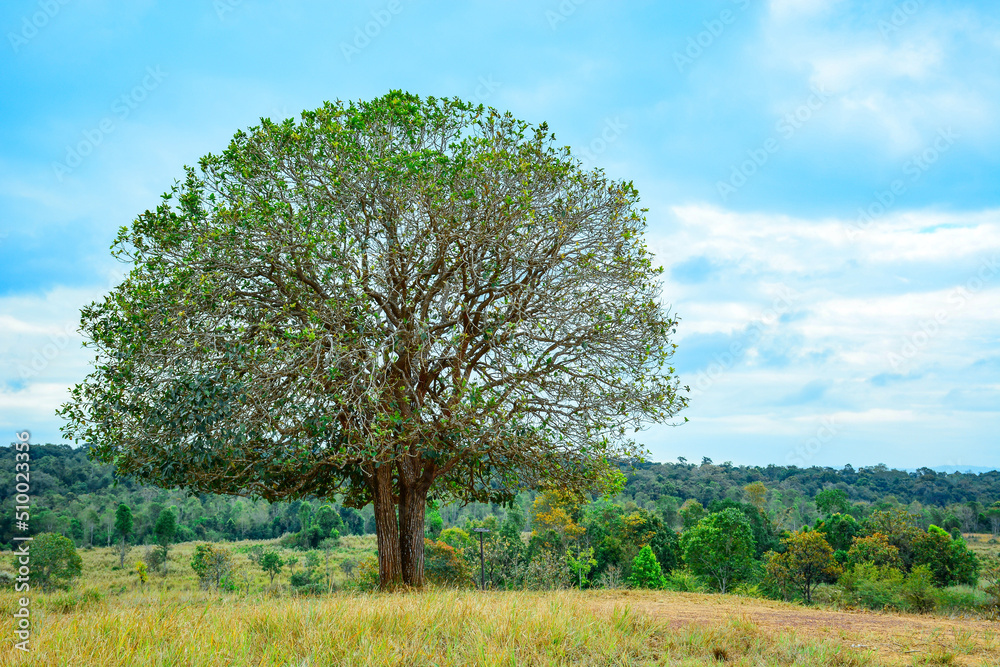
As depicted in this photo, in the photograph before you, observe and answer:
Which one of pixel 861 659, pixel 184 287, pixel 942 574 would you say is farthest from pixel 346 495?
pixel 942 574

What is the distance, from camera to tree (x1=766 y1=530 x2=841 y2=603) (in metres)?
40.4

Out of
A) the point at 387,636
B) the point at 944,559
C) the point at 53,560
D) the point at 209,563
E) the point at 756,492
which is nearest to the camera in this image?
the point at 387,636

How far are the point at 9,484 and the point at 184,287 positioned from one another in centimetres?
3011

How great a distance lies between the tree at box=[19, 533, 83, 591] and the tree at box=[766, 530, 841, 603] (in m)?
41.4

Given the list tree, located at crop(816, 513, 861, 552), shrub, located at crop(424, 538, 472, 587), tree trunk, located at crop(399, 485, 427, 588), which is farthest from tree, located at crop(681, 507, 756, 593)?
tree trunk, located at crop(399, 485, 427, 588)

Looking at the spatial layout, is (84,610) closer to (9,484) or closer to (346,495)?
(346,495)

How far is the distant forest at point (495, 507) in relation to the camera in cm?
4769

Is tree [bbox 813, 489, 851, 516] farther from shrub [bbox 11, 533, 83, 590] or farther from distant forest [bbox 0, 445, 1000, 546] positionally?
shrub [bbox 11, 533, 83, 590]

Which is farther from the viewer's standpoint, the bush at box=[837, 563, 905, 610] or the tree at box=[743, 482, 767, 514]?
the tree at box=[743, 482, 767, 514]

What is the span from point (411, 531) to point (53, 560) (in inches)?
1275

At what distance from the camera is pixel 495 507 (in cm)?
7325

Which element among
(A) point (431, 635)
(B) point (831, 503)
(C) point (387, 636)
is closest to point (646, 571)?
(A) point (431, 635)

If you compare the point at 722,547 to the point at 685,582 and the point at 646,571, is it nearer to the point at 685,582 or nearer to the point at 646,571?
the point at 685,582

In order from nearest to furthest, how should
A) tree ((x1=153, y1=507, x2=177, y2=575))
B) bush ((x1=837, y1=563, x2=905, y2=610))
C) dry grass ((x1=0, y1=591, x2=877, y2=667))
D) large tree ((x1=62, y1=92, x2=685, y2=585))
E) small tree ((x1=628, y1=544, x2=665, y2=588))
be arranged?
1. dry grass ((x1=0, y1=591, x2=877, y2=667))
2. large tree ((x1=62, y1=92, x2=685, y2=585))
3. bush ((x1=837, y1=563, x2=905, y2=610))
4. small tree ((x1=628, y1=544, x2=665, y2=588))
5. tree ((x1=153, y1=507, x2=177, y2=575))
